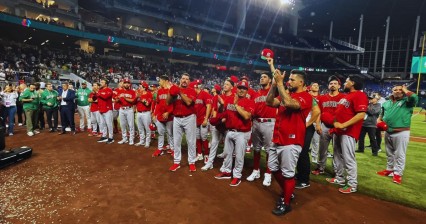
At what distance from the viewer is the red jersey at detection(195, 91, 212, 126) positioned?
20.9 ft

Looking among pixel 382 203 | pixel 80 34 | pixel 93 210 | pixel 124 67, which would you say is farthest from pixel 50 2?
pixel 382 203

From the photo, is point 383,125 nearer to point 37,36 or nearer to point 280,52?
point 37,36

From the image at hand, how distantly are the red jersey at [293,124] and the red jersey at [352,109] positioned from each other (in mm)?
1271

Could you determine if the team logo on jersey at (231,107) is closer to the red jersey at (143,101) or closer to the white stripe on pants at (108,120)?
the red jersey at (143,101)

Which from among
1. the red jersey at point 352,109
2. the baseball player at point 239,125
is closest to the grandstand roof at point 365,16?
the red jersey at point 352,109

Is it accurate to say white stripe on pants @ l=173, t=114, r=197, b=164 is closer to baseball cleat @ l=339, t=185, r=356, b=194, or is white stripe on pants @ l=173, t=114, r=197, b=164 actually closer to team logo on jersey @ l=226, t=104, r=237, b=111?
team logo on jersey @ l=226, t=104, r=237, b=111

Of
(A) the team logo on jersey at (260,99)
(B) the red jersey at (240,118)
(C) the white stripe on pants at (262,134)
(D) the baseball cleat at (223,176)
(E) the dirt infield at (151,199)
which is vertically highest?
(A) the team logo on jersey at (260,99)

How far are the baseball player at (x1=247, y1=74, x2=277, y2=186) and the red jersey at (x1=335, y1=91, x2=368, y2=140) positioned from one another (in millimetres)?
1212

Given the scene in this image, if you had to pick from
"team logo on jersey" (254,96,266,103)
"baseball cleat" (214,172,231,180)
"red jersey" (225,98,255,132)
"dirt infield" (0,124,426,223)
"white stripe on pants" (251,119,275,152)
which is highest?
"team logo on jersey" (254,96,266,103)

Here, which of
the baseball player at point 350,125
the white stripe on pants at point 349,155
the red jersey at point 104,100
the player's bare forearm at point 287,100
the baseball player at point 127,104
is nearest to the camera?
the player's bare forearm at point 287,100

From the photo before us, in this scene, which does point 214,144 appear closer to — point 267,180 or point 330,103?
point 267,180

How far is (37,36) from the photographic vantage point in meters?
25.4

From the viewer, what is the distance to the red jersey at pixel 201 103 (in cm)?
638

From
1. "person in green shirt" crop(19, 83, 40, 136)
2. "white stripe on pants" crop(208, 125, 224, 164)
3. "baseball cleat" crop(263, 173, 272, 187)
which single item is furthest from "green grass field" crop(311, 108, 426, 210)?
"person in green shirt" crop(19, 83, 40, 136)
